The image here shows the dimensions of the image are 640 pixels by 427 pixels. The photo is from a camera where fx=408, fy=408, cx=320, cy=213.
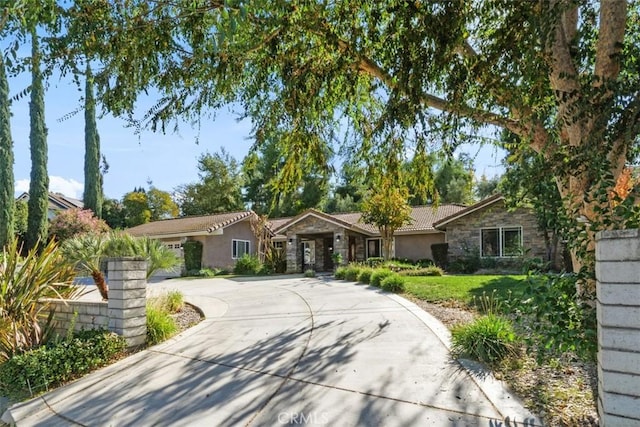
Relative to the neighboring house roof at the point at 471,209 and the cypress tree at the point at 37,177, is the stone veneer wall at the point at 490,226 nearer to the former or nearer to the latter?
the neighboring house roof at the point at 471,209

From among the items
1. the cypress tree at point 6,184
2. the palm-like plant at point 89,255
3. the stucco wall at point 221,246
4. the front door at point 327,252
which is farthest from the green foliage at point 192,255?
the palm-like plant at point 89,255

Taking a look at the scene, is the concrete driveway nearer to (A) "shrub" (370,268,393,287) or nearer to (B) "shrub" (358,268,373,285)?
(A) "shrub" (370,268,393,287)

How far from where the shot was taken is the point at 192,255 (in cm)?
2442

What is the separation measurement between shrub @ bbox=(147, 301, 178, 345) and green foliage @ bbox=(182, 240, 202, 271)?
57.7 ft

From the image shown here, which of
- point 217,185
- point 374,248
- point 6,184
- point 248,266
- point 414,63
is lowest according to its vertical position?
point 248,266

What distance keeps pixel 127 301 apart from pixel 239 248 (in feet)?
69.2

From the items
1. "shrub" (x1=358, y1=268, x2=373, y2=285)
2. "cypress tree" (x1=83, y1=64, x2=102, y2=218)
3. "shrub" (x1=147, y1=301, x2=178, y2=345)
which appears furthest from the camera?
"cypress tree" (x1=83, y1=64, x2=102, y2=218)

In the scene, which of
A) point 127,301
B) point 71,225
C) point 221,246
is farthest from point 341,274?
point 71,225

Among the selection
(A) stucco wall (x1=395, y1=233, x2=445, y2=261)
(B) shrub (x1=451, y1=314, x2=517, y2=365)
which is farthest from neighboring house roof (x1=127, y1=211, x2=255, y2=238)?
(B) shrub (x1=451, y1=314, x2=517, y2=365)

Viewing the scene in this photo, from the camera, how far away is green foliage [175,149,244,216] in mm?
40781

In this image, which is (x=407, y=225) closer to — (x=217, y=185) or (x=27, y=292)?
(x=27, y=292)

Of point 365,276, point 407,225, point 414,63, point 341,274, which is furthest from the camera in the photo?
point 407,225

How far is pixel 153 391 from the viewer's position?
187 inches

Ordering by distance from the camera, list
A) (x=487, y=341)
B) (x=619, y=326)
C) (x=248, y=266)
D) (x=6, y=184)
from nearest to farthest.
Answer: (x=619, y=326) → (x=487, y=341) → (x=248, y=266) → (x=6, y=184)
